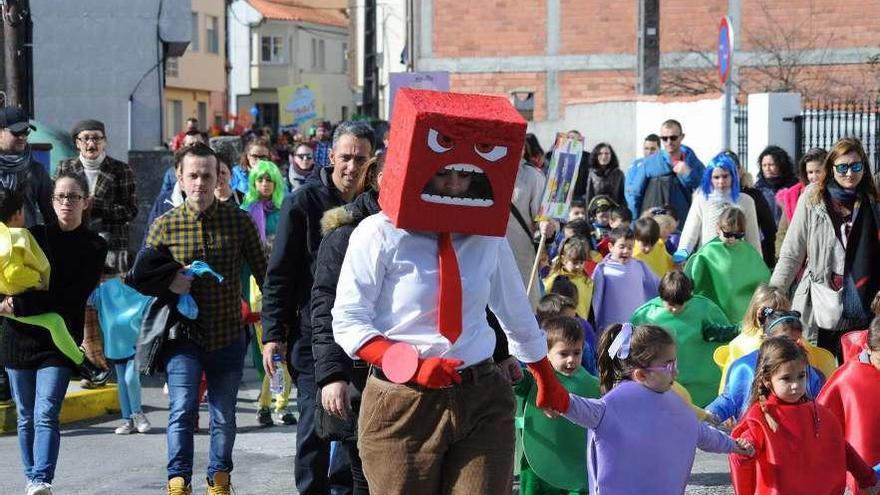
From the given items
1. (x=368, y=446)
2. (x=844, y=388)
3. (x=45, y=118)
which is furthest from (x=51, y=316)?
(x=45, y=118)

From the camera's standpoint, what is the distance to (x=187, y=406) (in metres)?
7.27

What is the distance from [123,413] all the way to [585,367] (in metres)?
3.68

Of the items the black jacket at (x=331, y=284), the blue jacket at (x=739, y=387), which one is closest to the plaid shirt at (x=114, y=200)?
the blue jacket at (x=739, y=387)

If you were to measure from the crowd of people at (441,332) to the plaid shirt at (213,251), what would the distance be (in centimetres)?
1

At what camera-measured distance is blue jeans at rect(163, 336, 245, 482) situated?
726cm

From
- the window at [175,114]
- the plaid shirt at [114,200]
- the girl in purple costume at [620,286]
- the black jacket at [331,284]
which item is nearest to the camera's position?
the black jacket at [331,284]

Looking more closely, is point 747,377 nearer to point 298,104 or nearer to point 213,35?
point 298,104

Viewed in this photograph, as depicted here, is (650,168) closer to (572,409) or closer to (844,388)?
(844,388)

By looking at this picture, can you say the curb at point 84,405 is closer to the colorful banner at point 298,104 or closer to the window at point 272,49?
the colorful banner at point 298,104

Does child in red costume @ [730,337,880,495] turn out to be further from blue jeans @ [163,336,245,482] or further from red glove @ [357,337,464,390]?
blue jeans @ [163,336,245,482]

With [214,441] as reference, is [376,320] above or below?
above

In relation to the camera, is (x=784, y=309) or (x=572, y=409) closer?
(x=572, y=409)

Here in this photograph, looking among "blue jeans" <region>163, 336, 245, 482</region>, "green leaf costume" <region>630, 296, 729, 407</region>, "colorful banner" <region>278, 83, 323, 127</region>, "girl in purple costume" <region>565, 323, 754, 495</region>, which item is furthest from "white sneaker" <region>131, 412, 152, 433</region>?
"colorful banner" <region>278, 83, 323, 127</region>

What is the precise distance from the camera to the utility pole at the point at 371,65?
158 ft
